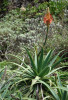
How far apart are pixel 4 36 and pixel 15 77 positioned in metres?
3.01

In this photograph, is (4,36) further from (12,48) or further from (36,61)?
(36,61)

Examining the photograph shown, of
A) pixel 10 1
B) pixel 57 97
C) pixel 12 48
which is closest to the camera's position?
pixel 57 97

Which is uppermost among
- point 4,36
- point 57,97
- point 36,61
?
point 4,36

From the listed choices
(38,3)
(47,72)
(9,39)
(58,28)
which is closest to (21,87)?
(47,72)

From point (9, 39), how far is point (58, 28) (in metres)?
1.95

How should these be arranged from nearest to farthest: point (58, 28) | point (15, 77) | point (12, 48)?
point (15, 77)
point (12, 48)
point (58, 28)

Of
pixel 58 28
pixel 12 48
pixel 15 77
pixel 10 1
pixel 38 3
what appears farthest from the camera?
pixel 10 1

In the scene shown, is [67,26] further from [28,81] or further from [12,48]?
[28,81]

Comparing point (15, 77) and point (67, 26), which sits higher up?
point (67, 26)

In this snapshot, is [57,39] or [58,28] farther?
[58,28]

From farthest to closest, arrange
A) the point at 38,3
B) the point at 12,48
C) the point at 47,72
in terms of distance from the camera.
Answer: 1. the point at 38,3
2. the point at 12,48
3. the point at 47,72

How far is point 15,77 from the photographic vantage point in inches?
135

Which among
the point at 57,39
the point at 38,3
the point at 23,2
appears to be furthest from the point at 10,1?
the point at 57,39

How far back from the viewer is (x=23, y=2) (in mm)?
9008
